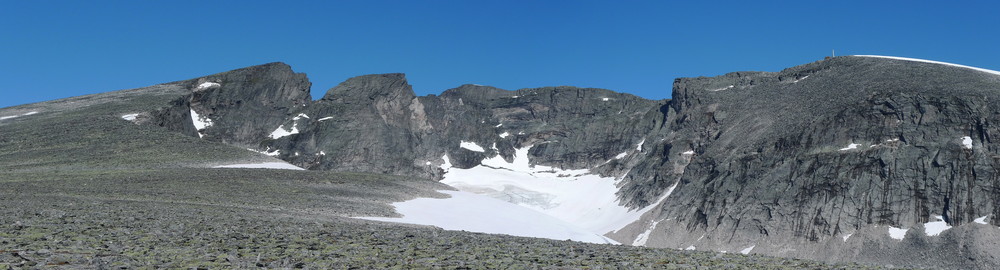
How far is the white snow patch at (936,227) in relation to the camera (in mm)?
76000

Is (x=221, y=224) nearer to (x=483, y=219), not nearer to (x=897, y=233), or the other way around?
(x=483, y=219)

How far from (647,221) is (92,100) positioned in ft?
264

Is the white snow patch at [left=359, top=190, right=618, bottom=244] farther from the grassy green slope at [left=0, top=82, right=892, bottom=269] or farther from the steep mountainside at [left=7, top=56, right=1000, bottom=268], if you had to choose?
the steep mountainside at [left=7, top=56, right=1000, bottom=268]

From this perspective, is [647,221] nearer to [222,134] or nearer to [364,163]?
[364,163]

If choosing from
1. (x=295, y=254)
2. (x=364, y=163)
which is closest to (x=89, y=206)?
(x=295, y=254)

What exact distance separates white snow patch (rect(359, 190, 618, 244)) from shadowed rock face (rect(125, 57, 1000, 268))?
121 ft

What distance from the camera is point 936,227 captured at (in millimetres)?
76812

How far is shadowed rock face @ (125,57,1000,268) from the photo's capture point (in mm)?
80875

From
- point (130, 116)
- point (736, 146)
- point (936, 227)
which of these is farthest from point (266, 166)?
point (736, 146)

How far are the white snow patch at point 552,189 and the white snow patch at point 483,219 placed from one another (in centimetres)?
5116

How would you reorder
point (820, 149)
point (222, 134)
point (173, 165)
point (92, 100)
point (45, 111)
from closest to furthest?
point (173, 165) → point (820, 149) → point (45, 111) → point (92, 100) → point (222, 134)

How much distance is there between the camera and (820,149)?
311 ft

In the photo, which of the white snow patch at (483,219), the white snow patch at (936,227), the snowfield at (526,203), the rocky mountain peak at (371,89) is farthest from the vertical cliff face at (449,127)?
the white snow patch at (936,227)

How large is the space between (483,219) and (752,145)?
63785 mm
